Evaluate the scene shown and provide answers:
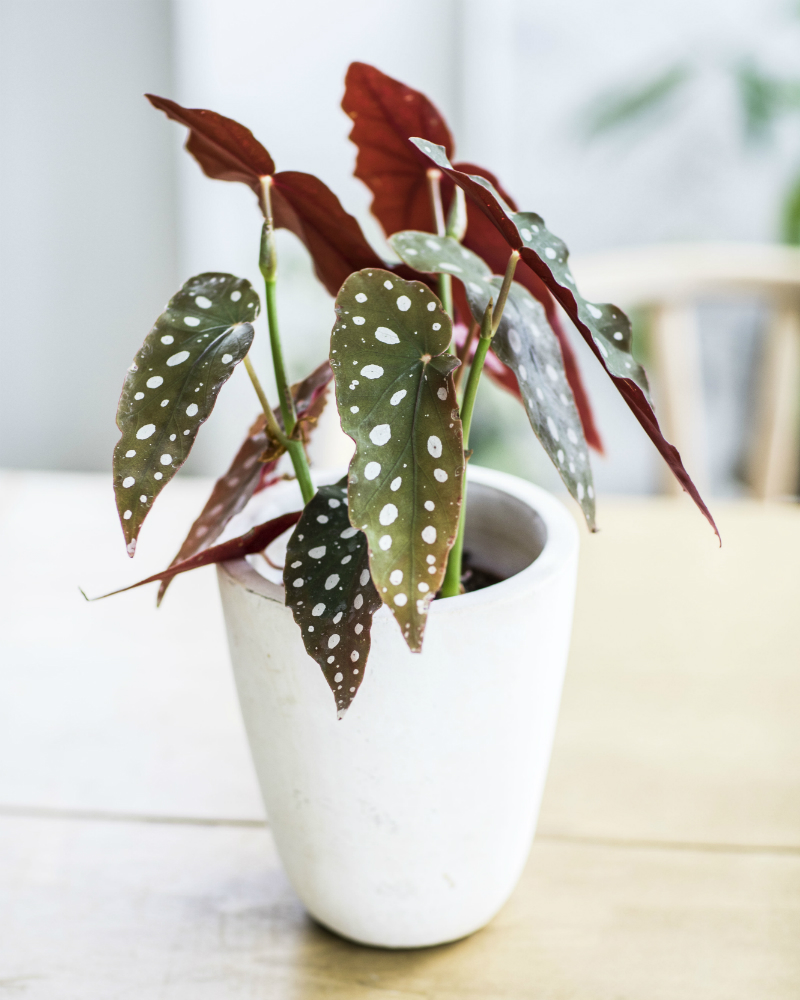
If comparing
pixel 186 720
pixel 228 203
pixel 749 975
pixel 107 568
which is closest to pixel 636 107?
pixel 228 203

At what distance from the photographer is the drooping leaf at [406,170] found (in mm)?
487

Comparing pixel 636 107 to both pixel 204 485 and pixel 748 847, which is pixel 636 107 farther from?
pixel 748 847

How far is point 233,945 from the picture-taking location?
0.52 meters

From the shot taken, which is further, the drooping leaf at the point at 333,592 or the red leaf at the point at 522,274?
the red leaf at the point at 522,274

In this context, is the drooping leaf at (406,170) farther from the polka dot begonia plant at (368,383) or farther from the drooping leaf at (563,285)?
the drooping leaf at (563,285)

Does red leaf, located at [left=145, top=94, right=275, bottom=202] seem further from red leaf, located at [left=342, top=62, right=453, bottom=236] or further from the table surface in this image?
the table surface

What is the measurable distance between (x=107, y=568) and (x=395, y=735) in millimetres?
542

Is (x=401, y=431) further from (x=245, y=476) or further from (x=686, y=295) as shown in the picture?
(x=686, y=295)

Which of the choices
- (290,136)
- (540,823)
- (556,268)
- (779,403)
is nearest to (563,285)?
(556,268)

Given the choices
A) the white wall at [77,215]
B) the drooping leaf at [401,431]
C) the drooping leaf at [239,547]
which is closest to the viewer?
the drooping leaf at [401,431]

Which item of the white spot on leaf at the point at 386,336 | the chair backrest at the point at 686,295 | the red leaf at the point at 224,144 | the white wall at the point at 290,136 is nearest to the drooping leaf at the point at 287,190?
the red leaf at the point at 224,144

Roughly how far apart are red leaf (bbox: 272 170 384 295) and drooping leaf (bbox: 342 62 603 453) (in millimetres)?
28

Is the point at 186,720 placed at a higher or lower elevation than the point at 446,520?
lower

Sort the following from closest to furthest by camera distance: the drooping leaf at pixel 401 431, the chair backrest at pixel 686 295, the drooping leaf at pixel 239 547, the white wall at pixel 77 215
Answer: the drooping leaf at pixel 401 431
the drooping leaf at pixel 239 547
the chair backrest at pixel 686 295
the white wall at pixel 77 215
